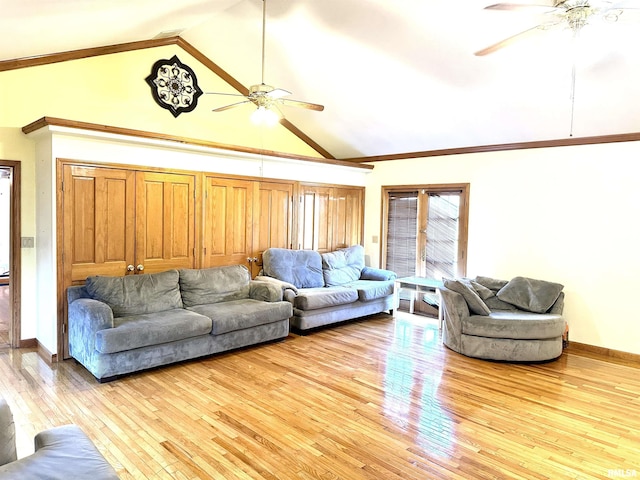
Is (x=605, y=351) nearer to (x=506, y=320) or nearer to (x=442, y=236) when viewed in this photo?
(x=506, y=320)

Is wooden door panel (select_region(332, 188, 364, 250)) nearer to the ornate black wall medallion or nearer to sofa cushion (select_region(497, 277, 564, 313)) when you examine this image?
the ornate black wall medallion

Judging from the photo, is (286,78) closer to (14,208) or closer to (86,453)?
(14,208)

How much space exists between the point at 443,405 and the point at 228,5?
442cm

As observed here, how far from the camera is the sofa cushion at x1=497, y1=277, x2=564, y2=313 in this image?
501 centimetres

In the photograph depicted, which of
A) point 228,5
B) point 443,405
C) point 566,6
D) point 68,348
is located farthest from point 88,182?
point 566,6

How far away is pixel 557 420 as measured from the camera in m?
3.32

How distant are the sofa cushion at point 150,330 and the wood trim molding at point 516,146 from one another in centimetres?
408

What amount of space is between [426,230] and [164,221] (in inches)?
151

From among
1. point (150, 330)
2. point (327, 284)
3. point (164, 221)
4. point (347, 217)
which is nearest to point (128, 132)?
point (164, 221)

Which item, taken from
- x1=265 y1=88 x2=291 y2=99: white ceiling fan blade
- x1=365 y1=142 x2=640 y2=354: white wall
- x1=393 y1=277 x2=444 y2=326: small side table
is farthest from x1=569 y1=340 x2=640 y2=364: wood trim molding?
x1=265 y1=88 x2=291 y2=99: white ceiling fan blade

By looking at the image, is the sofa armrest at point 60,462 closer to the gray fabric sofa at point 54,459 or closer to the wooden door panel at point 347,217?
the gray fabric sofa at point 54,459

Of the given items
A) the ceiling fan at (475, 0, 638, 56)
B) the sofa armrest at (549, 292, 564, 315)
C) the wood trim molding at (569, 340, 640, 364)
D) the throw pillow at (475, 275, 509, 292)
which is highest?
the ceiling fan at (475, 0, 638, 56)

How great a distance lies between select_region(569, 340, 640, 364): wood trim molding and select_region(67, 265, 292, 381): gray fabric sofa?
3441 millimetres

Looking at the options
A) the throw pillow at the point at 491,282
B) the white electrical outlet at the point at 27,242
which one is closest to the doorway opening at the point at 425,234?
the throw pillow at the point at 491,282
